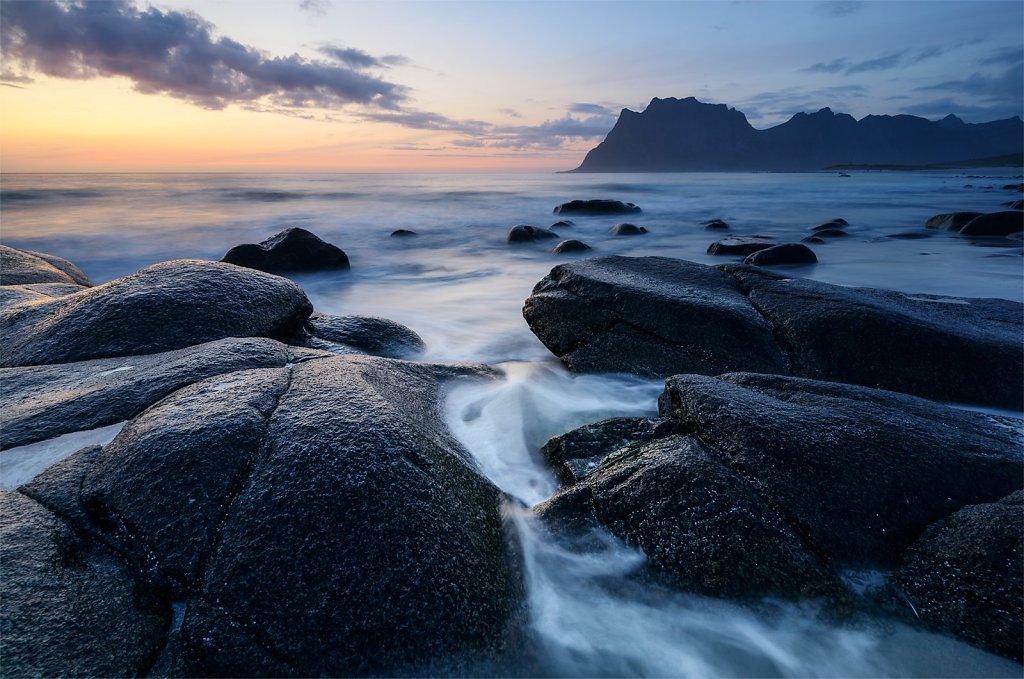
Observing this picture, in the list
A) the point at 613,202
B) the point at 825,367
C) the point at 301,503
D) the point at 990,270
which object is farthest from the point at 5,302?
the point at 613,202

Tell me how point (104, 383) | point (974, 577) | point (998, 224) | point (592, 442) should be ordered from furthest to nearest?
point (998, 224)
point (592, 442)
point (104, 383)
point (974, 577)

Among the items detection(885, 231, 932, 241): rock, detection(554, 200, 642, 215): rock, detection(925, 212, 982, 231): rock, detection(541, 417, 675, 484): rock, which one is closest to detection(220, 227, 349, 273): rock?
detection(541, 417, 675, 484): rock

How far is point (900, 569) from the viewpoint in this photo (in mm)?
2180

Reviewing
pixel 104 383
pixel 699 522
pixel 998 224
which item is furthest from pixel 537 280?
pixel 998 224

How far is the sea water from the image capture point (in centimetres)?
203

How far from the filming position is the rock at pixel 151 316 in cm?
357

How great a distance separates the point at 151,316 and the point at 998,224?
1751cm

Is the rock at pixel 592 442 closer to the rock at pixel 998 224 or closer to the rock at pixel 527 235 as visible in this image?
the rock at pixel 527 235

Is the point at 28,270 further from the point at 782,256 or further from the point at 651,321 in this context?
the point at 782,256

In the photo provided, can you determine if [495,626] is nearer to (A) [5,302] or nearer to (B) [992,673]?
(B) [992,673]

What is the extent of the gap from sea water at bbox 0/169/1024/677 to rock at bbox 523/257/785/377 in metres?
0.25

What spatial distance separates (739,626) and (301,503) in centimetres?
178

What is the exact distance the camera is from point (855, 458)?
8.13ft

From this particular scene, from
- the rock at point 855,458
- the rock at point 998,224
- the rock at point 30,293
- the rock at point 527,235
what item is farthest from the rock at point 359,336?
the rock at point 998,224
